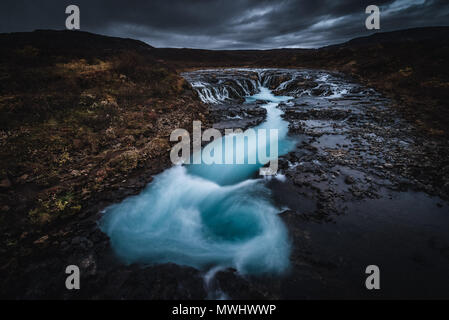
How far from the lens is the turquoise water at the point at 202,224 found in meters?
5.32

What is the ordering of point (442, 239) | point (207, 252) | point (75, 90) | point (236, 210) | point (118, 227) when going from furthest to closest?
point (75, 90), point (236, 210), point (118, 227), point (207, 252), point (442, 239)

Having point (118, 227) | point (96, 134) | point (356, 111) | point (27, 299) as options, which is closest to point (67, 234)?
point (118, 227)

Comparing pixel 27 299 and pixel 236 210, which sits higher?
pixel 236 210

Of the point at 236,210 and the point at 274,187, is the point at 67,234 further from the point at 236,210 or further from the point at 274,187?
the point at 274,187

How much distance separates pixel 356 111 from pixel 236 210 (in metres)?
15.6

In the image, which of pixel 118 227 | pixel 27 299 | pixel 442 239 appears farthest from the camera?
pixel 118 227

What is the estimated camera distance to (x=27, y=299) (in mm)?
4004

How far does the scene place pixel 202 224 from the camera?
679 cm

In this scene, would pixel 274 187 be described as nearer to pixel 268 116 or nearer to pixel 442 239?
pixel 442 239

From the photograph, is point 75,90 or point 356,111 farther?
point 356,111

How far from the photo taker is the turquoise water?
5.32 m

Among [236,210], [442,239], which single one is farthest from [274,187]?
[442,239]
